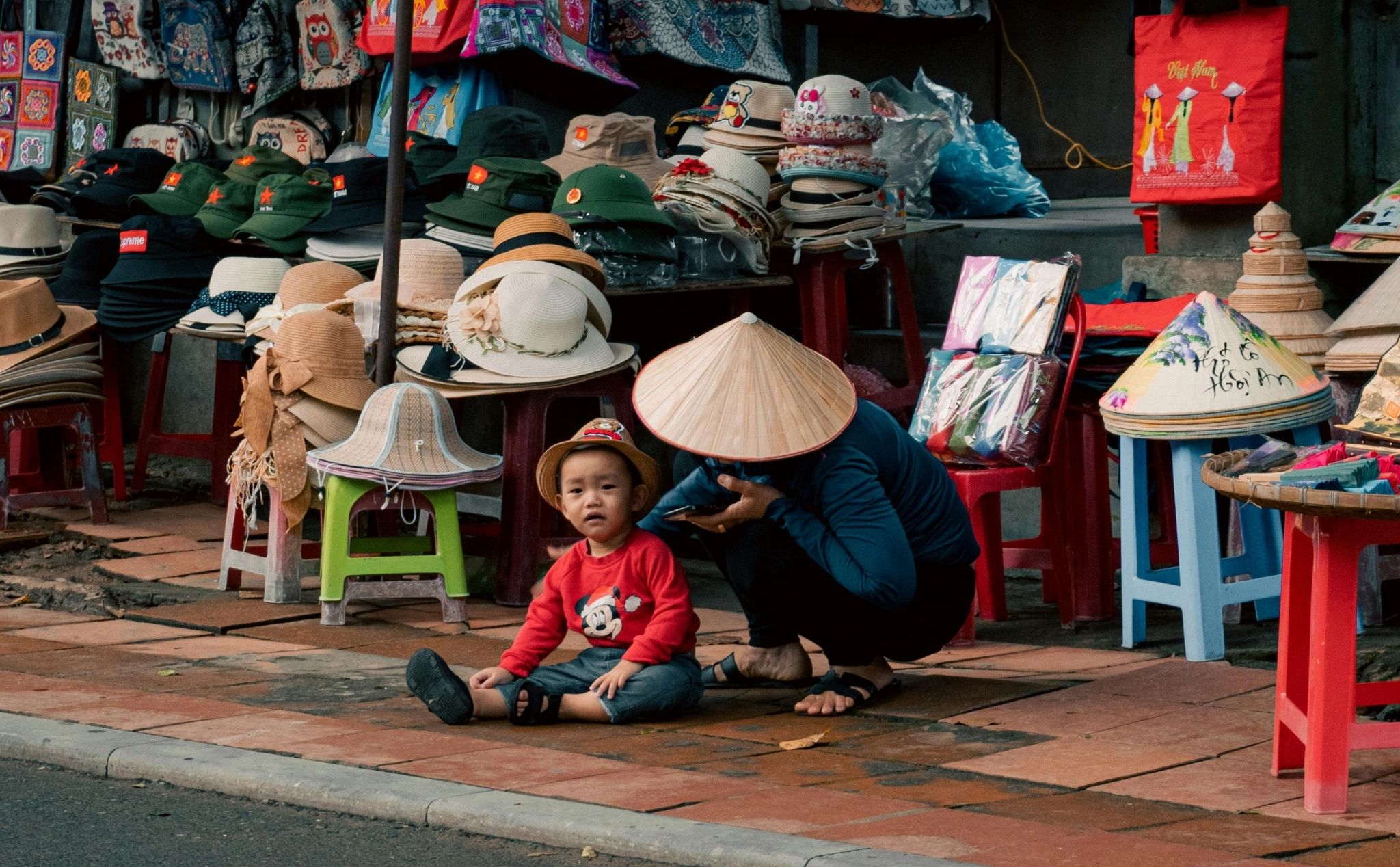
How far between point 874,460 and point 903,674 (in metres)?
0.87

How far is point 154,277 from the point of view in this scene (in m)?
8.59

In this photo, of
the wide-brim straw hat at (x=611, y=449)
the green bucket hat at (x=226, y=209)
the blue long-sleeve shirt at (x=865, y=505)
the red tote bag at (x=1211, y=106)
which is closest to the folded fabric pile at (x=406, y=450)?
the wide-brim straw hat at (x=611, y=449)

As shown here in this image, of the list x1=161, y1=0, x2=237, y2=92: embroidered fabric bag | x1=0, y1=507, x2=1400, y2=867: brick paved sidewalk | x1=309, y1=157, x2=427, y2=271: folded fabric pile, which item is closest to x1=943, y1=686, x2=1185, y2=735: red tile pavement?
x1=0, y1=507, x2=1400, y2=867: brick paved sidewalk

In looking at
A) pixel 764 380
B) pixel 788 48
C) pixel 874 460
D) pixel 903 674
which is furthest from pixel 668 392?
pixel 788 48

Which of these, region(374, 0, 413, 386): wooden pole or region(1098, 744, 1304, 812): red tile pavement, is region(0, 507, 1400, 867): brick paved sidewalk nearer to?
region(1098, 744, 1304, 812): red tile pavement

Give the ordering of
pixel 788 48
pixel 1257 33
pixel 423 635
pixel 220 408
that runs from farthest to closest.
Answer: pixel 788 48
pixel 220 408
pixel 1257 33
pixel 423 635

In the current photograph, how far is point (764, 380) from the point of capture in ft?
16.2

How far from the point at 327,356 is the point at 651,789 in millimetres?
3150

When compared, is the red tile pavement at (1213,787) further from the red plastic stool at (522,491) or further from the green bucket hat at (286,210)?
the green bucket hat at (286,210)

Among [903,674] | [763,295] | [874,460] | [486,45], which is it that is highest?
[486,45]

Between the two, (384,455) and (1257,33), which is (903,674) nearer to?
(384,455)

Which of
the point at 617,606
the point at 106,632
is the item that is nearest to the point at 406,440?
the point at 106,632

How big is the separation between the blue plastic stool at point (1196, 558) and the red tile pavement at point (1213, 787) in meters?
1.22

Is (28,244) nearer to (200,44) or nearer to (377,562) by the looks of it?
(200,44)
